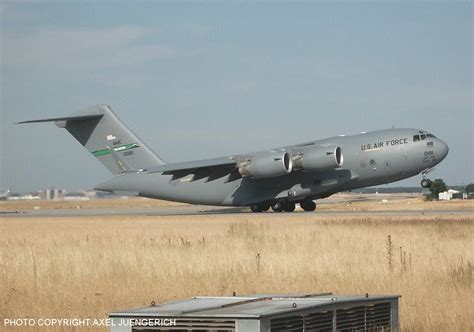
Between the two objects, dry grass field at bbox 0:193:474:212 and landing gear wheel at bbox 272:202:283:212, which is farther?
dry grass field at bbox 0:193:474:212

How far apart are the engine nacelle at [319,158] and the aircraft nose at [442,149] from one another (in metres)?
4.60

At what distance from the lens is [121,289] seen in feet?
57.8

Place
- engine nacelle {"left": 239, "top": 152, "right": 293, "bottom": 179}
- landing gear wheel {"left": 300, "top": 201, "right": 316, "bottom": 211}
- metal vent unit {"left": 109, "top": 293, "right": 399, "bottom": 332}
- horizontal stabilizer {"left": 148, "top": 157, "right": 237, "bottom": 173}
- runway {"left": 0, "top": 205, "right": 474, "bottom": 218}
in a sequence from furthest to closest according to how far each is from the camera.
→ 1. landing gear wheel {"left": 300, "top": 201, "right": 316, "bottom": 211}
2. horizontal stabilizer {"left": 148, "top": 157, "right": 237, "bottom": 173}
3. engine nacelle {"left": 239, "top": 152, "right": 293, "bottom": 179}
4. runway {"left": 0, "top": 205, "right": 474, "bottom": 218}
5. metal vent unit {"left": 109, "top": 293, "right": 399, "bottom": 332}

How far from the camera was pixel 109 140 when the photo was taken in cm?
5119

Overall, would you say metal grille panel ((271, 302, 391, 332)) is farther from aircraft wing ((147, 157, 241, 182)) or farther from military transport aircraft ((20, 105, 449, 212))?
aircraft wing ((147, 157, 241, 182))

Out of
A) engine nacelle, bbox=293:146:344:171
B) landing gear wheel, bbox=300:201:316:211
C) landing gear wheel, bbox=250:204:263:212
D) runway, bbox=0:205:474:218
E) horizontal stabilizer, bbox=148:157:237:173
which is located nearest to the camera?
runway, bbox=0:205:474:218

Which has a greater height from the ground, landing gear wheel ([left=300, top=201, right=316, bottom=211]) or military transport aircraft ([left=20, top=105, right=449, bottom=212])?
military transport aircraft ([left=20, top=105, right=449, bottom=212])

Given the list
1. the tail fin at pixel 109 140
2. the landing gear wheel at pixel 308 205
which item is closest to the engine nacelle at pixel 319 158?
the landing gear wheel at pixel 308 205

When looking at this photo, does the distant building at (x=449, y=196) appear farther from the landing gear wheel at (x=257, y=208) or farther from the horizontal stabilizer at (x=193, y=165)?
the horizontal stabilizer at (x=193, y=165)

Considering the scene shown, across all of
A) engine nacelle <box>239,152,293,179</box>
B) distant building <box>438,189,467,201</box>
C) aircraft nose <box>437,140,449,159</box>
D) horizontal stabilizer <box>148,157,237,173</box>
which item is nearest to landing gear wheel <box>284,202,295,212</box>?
engine nacelle <box>239,152,293,179</box>

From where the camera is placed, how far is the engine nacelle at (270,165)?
4728 cm

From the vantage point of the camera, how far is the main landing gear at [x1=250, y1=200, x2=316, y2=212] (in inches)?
1952

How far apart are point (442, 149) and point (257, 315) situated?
3870 cm

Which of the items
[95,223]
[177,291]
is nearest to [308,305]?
[177,291]
